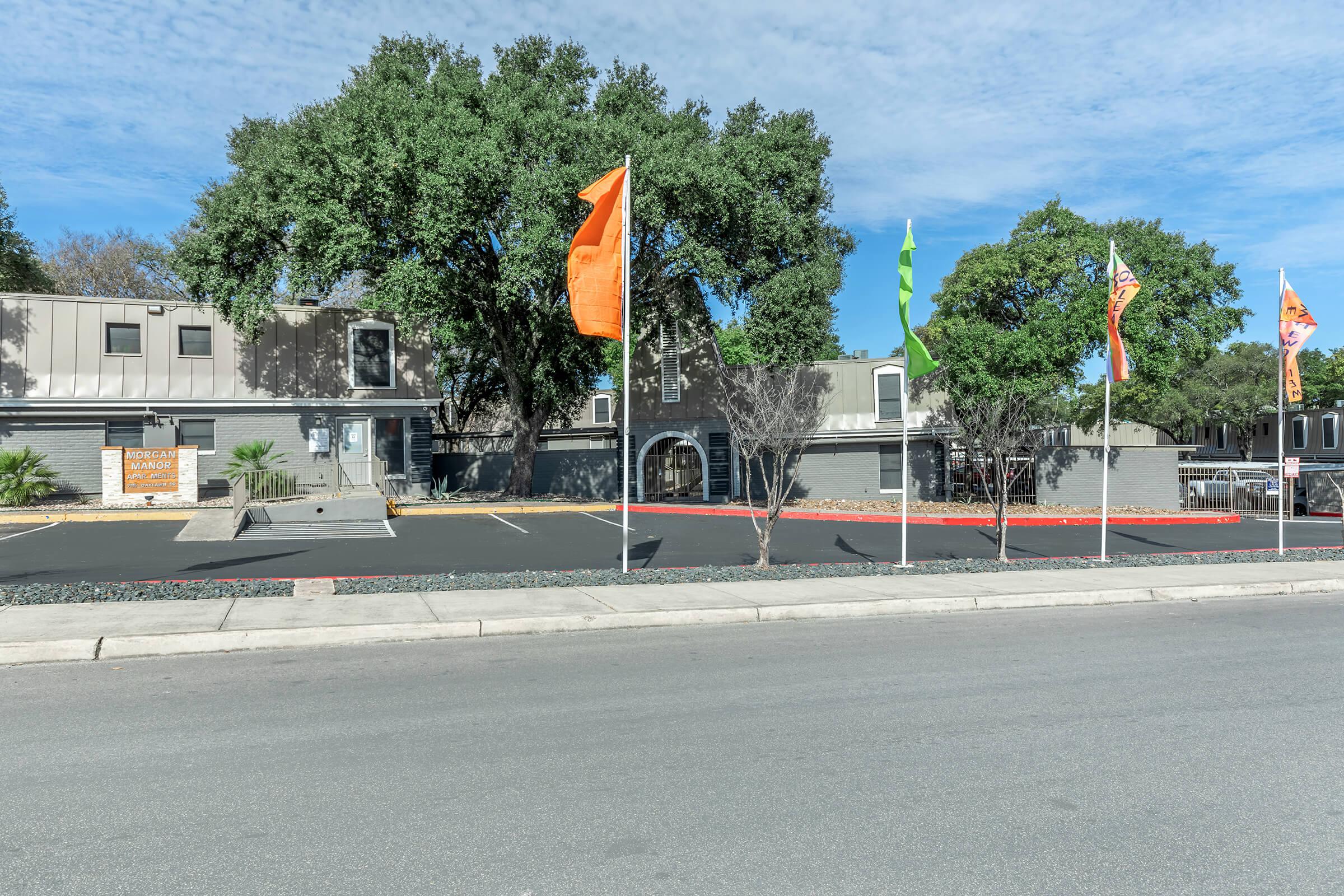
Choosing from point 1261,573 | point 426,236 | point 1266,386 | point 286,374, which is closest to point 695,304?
point 426,236

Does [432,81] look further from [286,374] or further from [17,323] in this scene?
[17,323]

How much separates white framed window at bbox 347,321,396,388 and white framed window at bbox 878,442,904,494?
54.0 ft

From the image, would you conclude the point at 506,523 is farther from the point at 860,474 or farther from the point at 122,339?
the point at 860,474

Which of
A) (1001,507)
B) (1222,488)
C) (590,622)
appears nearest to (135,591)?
(590,622)

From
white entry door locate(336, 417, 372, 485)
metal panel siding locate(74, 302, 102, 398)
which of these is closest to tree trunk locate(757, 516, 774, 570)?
white entry door locate(336, 417, 372, 485)

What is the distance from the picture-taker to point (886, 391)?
99.0 feet

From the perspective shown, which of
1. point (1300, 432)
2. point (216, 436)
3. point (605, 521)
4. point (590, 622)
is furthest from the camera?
point (1300, 432)

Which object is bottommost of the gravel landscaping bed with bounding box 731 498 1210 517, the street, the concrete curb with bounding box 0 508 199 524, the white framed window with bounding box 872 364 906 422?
the street

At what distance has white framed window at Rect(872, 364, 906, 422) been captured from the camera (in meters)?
30.0

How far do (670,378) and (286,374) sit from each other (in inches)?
492

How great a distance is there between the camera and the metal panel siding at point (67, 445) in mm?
24344

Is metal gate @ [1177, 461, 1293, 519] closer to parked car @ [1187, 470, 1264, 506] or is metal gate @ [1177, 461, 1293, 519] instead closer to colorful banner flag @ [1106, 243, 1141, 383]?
parked car @ [1187, 470, 1264, 506]

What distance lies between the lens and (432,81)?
80.3 ft

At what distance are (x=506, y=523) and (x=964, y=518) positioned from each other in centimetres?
1224
